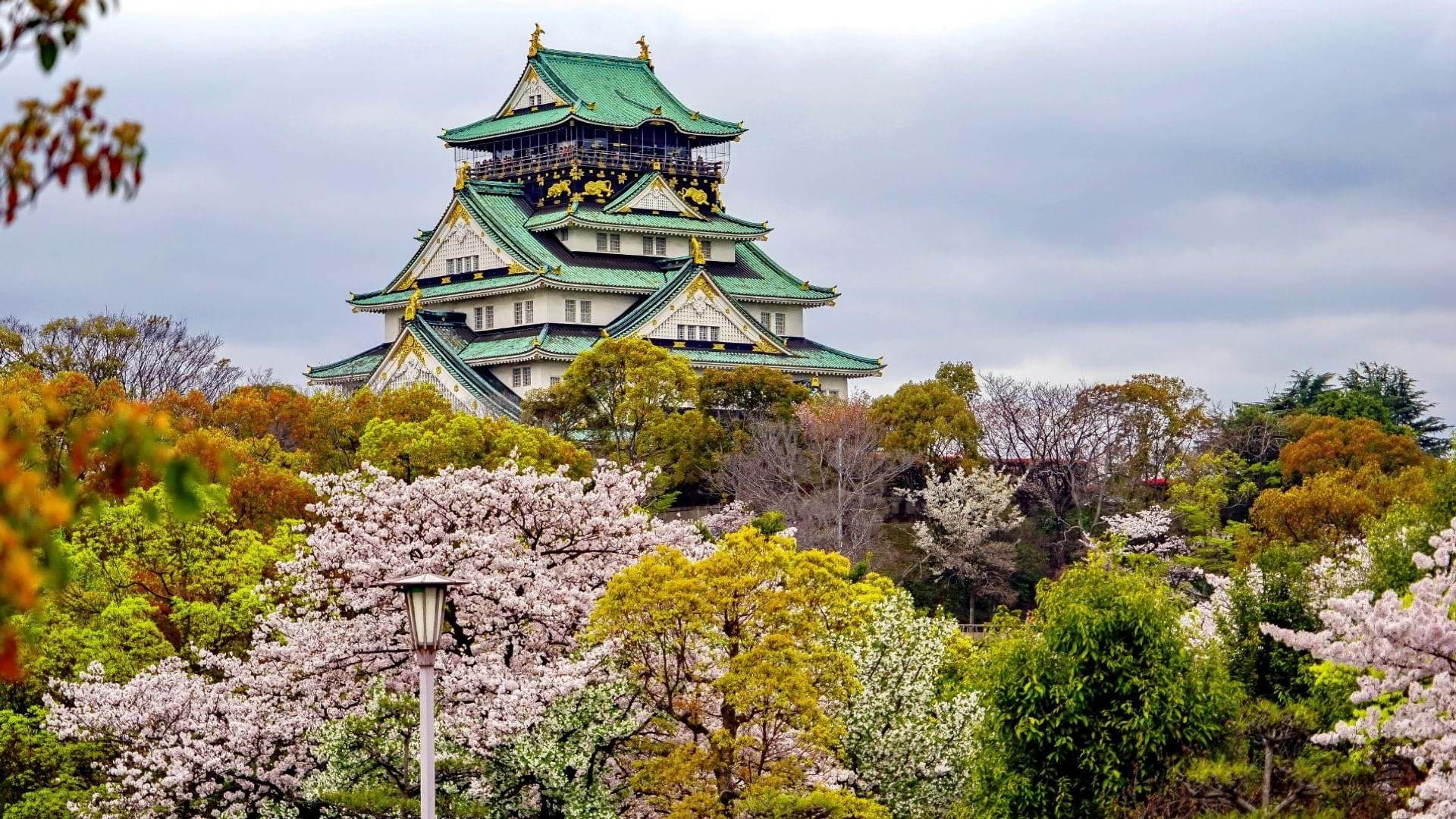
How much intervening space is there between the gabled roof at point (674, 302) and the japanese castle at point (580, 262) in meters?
0.07

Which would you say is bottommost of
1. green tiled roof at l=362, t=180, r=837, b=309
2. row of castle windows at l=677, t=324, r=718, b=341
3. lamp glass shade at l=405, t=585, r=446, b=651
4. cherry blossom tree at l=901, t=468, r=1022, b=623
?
lamp glass shade at l=405, t=585, r=446, b=651

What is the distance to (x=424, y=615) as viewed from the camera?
20.0 m

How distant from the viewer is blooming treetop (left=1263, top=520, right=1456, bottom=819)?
20047mm

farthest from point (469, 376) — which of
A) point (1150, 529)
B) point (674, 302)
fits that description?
point (1150, 529)

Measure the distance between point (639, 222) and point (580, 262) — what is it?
3.02 m

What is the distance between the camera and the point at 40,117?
302 inches

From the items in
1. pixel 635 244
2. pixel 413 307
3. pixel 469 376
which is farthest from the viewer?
pixel 635 244

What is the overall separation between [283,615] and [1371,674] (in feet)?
61.5

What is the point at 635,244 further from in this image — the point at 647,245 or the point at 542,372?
the point at 542,372

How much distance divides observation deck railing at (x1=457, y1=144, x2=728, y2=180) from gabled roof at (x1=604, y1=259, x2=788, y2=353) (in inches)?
278

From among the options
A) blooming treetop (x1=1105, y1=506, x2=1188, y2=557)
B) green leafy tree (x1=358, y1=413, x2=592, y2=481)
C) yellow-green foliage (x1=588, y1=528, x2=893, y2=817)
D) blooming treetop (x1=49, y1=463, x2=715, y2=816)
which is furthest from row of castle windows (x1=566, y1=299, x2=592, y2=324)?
yellow-green foliage (x1=588, y1=528, x2=893, y2=817)

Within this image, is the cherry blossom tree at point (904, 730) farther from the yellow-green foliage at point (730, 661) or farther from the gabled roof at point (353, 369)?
the gabled roof at point (353, 369)

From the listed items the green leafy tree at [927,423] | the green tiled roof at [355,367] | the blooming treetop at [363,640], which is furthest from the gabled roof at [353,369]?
the blooming treetop at [363,640]

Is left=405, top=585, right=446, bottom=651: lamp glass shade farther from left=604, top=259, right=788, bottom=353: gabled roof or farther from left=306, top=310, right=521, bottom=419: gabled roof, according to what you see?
left=604, top=259, right=788, bottom=353: gabled roof
